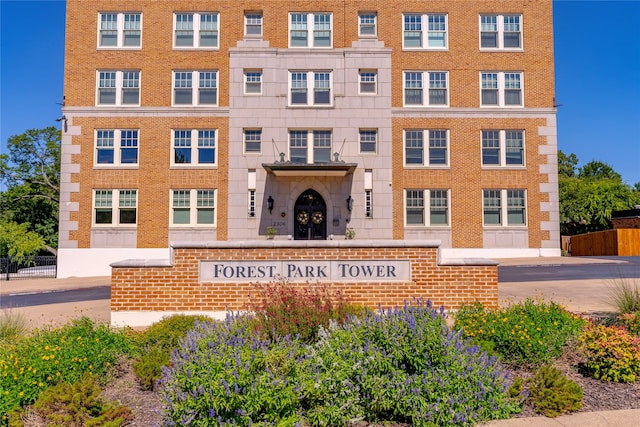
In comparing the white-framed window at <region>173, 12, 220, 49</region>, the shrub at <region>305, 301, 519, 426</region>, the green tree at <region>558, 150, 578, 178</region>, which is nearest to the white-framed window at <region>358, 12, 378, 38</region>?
the white-framed window at <region>173, 12, 220, 49</region>

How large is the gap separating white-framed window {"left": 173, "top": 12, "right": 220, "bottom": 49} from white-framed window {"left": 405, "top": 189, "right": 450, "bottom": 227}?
47.1 ft

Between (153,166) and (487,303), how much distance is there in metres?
20.3

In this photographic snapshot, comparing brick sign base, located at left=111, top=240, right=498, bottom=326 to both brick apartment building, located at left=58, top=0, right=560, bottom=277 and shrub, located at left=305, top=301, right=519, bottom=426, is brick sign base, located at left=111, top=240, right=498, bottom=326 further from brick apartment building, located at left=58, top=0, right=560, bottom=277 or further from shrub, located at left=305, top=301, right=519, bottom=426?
brick apartment building, located at left=58, top=0, right=560, bottom=277

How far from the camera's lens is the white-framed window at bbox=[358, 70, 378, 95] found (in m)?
24.3

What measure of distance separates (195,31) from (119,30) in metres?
4.39

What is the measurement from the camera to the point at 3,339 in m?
7.20

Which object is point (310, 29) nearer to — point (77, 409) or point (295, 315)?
point (295, 315)

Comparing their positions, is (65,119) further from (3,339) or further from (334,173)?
(3,339)

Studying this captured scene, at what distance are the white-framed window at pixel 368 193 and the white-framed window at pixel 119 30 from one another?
1509cm

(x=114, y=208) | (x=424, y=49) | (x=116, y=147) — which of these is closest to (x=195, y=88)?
(x=116, y=147)

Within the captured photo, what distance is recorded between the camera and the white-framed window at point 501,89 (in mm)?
24859

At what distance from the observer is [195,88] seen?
24375 millimetres

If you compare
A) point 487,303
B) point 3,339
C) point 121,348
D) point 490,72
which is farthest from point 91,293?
point 490,72

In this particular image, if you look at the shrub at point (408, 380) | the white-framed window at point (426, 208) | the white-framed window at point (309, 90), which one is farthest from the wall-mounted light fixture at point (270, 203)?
the shrub at point (408, 380)
